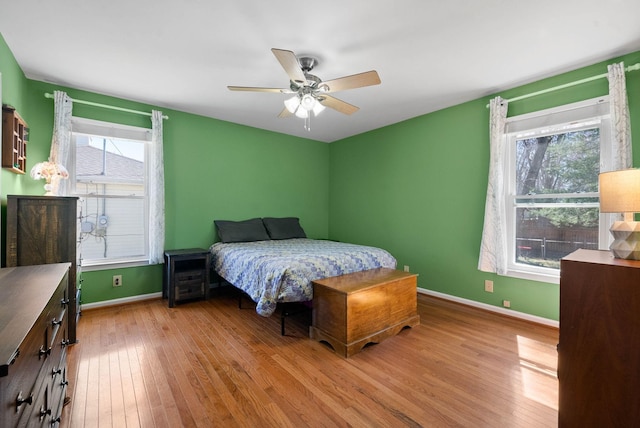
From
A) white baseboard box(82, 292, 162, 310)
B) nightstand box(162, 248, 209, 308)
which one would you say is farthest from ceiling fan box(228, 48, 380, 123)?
white baseboard box(82, 292, 162, 310)

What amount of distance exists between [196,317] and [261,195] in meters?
2.10

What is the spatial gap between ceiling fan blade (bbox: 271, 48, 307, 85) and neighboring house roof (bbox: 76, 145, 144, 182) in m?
2.50

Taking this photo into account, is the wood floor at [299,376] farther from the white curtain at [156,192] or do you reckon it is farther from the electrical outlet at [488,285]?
the white curtain at [156,192]

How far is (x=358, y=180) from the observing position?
479 cm

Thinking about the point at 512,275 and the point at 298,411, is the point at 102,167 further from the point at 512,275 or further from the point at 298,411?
the point at 512,275

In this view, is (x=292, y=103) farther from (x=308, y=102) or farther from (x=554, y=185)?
(x=554, y=185)

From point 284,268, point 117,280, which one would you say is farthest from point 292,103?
point 117,280

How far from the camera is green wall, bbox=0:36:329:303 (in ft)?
9.40

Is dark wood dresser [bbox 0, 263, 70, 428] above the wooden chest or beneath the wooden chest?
above

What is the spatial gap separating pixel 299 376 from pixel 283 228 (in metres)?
2.74

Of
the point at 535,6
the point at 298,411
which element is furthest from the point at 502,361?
the point at 535,6

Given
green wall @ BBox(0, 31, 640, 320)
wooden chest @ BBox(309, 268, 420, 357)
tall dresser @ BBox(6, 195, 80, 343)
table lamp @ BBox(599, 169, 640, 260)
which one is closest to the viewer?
table lamp @ BBox(599, 169, 640, 260)

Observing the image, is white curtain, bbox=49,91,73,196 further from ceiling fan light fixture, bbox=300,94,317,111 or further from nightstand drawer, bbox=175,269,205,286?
ceiling fan light fixture, bbox=300,94,317,111

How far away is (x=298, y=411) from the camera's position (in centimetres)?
163
